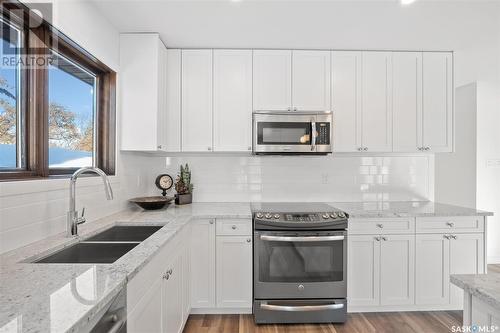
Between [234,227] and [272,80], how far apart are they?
1460 mm

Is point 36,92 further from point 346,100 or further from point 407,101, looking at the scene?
point 407,101

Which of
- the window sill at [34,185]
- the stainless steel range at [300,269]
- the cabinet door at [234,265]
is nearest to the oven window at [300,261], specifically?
the stainless steel range at [300,269]

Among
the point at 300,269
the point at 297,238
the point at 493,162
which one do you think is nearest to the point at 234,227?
the point at 297,238

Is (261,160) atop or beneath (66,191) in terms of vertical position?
atop

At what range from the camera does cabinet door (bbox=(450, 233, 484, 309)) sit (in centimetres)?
240

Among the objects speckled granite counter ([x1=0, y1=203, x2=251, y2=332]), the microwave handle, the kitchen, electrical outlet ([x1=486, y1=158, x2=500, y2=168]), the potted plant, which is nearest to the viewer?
speckled granite counter ([x1=0, y1=203, x2=251, y2=332])

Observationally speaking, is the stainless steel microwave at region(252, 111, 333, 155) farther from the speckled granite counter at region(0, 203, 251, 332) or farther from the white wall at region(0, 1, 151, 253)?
the speckled granite counter at region(0, 203, 251, 332)

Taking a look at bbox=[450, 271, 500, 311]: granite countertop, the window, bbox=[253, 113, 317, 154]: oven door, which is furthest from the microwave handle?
the window

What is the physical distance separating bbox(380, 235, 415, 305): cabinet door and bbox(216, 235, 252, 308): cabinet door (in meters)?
1.16

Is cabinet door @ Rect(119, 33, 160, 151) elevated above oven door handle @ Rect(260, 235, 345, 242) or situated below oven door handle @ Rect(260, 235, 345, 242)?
above

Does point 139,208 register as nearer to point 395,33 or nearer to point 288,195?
point 288,195

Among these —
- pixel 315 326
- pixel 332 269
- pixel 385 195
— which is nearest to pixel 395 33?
pixel 385 195

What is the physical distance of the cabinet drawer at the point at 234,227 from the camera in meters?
2.34

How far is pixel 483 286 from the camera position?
871 mm
